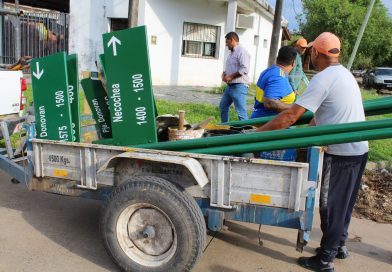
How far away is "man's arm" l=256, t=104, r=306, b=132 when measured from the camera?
10.4 ft

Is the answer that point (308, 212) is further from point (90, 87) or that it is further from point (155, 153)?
point (90, 87)

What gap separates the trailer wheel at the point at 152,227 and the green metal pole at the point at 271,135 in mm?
333

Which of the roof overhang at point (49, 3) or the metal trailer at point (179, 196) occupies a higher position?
the roof overhang at point (49, 3)

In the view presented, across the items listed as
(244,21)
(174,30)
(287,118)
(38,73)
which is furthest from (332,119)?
(244,21)

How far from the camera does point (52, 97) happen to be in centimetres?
380

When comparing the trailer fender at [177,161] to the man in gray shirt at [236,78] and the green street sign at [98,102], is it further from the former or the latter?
the man in gray shirt at [236,78]

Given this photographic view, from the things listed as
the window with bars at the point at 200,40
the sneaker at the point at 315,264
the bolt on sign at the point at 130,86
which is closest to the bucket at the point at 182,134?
the bolt on sign at the point at 130,86

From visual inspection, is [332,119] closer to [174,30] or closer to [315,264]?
[315,264]

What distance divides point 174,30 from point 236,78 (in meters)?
8.48

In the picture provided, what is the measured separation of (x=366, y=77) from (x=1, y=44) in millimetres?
23630

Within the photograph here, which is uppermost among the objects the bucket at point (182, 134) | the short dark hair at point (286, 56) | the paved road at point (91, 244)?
the short dark hair at point (286, 56)

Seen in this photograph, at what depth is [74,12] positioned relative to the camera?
14.6m

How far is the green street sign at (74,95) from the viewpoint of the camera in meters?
3.80

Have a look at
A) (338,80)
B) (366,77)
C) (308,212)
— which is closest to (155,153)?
(308,212)
